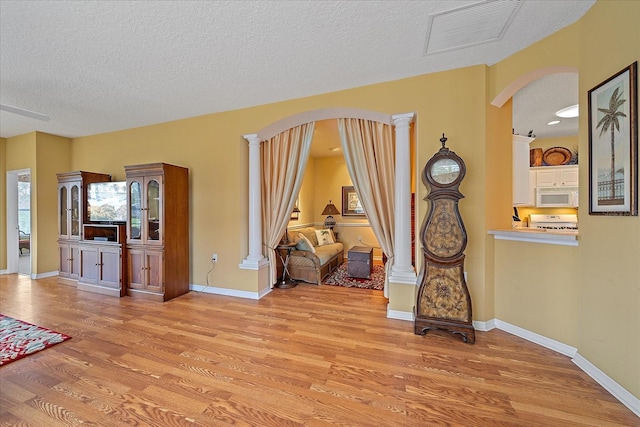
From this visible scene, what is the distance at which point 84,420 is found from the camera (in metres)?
1.51

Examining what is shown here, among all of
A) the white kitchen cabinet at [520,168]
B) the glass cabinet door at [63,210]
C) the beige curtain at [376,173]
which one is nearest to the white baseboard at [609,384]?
the white kitchen cabinet at [520,168]

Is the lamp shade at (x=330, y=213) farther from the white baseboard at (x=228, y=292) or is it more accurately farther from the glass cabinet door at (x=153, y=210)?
the glass cabinet door at (x=153, y=210)

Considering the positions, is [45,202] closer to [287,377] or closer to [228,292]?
[228,292]

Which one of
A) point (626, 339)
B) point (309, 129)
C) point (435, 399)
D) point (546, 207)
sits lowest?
point (435, 399)

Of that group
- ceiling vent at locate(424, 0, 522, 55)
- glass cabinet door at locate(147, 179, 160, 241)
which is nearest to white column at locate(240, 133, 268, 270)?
glass cabinet door at locate(147, 179, 160, 241)

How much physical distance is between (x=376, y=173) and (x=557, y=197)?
4380 mm

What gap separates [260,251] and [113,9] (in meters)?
2.84

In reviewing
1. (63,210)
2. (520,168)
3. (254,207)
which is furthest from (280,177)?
(63,210)

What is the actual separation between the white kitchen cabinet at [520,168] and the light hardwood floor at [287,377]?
1484mm

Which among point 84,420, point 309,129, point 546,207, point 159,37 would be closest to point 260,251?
point 309,129

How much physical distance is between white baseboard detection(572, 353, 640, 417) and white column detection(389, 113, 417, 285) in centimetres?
137

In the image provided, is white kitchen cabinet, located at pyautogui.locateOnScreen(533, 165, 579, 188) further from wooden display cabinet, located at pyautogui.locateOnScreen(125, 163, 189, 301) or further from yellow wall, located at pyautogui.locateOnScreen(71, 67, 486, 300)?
wooden display cabinet, located at pyautogui.locateOnScreen(125, 163, 189, 301)

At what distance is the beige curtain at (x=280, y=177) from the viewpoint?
363cm

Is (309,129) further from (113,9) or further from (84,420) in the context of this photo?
(84,420)
